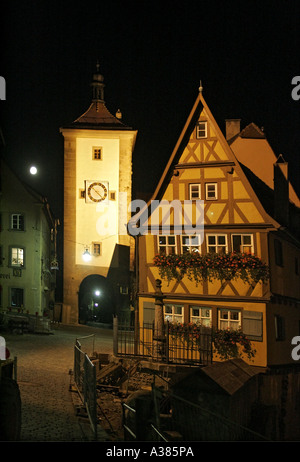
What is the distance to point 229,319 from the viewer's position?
2066 cm

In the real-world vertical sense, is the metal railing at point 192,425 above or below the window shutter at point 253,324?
below

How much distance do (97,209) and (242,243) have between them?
2000 cm

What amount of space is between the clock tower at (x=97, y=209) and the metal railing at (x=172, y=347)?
58.6 ft

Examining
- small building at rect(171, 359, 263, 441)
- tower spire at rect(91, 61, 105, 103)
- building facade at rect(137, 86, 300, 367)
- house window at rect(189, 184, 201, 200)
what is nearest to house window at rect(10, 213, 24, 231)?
tower spire at rect(91, 61, 105, 103)

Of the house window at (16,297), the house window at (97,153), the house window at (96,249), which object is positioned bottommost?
the house window at (16,297)

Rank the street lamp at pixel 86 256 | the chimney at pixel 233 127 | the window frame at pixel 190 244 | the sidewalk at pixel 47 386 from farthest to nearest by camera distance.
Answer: the street lamp at pixel 86 256
the chimney at pixel 233 127
the window frame at pixel 190 244
the sidewalk at pixel 47 386

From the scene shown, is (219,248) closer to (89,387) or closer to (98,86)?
(89,387)

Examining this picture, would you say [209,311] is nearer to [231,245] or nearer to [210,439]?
[231,245]

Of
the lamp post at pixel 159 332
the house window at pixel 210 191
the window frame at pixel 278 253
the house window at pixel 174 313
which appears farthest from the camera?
the house window at pixel 174 313

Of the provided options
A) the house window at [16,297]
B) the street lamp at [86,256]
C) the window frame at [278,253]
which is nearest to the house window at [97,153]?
the street lamp at [86,256]

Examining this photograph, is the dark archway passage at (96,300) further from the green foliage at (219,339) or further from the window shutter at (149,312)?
the green foliage at (219,339)

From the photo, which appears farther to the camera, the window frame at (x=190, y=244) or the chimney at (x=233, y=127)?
the chimney at (x=233, y=127)

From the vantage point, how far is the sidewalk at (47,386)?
36.6 ft
